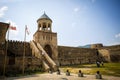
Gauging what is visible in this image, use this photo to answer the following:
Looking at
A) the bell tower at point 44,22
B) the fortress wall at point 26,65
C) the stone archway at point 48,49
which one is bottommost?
the fortress wall at point 26,65

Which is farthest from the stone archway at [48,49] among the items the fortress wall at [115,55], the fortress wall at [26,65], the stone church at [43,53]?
the fortress wall at [115,55]

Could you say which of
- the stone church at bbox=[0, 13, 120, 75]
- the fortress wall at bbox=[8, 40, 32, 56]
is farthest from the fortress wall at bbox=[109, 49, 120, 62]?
the fortress wall at bbox=[8, 40, 32, 56]

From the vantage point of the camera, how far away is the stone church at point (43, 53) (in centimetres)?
2138

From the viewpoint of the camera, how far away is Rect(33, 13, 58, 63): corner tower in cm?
3155

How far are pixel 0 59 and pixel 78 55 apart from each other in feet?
94.0

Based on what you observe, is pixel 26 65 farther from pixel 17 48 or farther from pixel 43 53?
pixel 17 48

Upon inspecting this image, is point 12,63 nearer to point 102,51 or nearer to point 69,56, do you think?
point 69,56

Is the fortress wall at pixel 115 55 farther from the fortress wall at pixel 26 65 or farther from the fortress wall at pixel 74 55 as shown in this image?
the fortress wall at pixel 26 65

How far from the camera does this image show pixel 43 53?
25.5 metres

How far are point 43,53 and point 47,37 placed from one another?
314 inches

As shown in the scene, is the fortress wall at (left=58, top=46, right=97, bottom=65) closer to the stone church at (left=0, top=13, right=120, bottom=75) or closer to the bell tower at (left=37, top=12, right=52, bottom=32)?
the stone church at (left=0, top=13, right=120, bottom=75)

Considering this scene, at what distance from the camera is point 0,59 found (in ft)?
64.7

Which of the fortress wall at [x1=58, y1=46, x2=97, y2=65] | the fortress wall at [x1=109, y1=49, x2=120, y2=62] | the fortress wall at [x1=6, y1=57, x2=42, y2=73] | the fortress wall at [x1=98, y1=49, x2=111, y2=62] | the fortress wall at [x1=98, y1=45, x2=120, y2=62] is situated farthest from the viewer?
the fortress wall at [x1=98, y1=49, x2=111, y2=62]

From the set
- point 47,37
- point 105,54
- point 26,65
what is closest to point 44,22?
point 47,37
